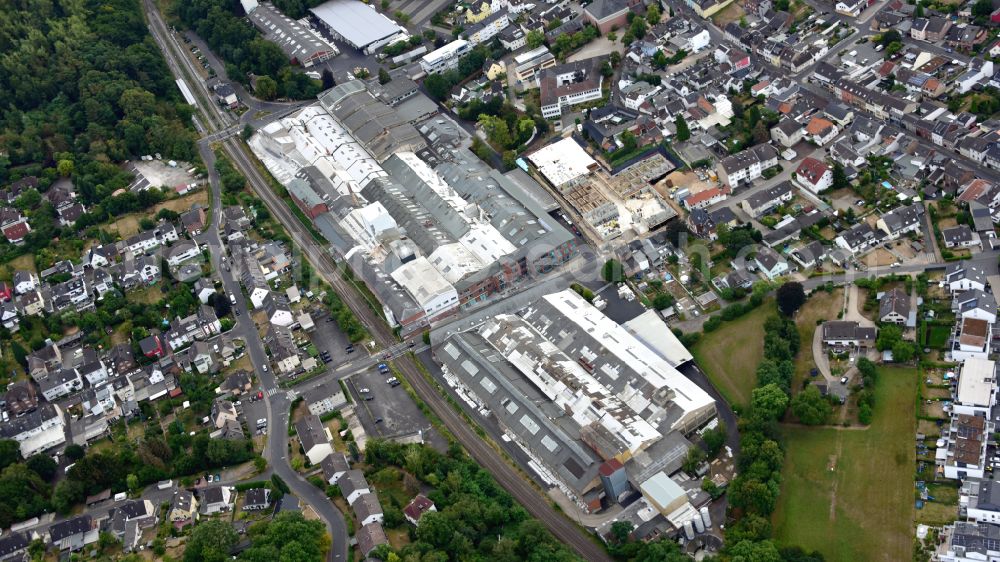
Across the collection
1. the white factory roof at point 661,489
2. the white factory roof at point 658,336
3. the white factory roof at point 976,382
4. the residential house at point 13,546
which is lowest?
the residential house at point 13,546

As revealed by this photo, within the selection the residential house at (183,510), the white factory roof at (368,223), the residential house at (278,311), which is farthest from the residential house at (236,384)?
the white factory roof at (368,223)

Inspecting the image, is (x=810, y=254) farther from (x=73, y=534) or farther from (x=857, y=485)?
(x=73, y=534)

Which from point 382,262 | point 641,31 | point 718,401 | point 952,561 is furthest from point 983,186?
point 382,262

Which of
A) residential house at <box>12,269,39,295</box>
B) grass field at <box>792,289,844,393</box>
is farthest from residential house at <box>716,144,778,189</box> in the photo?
residential house at <box>12,269,39,295</box>

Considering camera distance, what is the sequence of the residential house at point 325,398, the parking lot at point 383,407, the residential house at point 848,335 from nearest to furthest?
1. the residential house at point 848,335
2. the parking lot at point 383,407
3. the residential house at point 325,398

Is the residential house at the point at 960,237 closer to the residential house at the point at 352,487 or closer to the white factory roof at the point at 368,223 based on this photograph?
the white factory roof at the point at 368,223

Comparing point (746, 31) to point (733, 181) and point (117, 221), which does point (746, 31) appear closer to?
point (733, 181)
